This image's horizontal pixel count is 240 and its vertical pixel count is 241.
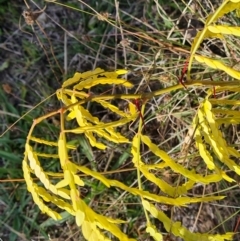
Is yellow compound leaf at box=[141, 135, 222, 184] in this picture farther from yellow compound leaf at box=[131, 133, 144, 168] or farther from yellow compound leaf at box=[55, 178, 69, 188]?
yellow compound leaf at box=[55, 178, 69, 188]

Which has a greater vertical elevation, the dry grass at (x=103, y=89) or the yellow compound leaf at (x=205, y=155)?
the yellow compound leaf at (x=205, y=155)

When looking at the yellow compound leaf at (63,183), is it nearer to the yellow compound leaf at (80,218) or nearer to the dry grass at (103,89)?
the yellow compound leaf at (80,218)

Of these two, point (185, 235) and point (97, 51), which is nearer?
point (185, 235)

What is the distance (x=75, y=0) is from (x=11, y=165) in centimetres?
44

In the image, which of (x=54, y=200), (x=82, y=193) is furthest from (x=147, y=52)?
(x=54, y=200)

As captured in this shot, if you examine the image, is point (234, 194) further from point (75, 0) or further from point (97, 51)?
point (75, 0)

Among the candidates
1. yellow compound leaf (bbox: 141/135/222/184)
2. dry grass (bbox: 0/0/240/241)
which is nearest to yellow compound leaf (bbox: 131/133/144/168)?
yellow compound leaf (bbox: 141/135/222/184)

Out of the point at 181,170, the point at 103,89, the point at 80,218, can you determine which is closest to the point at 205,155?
the point at 181,170

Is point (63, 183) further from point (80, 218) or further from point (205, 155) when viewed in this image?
point (205, 155)

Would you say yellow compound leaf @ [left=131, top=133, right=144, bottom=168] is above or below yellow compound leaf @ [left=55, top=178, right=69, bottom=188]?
below

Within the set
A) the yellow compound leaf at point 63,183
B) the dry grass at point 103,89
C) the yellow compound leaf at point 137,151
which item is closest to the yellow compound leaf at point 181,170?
the yellow compound leaf at point 137,151

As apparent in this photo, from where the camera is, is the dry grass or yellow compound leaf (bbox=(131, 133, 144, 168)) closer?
yellow compound leaf (bbox=(131, 133, 144, 168))

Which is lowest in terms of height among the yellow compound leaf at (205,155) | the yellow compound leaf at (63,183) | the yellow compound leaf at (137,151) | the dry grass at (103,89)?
the dry grass at (103,89)

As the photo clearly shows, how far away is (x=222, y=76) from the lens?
1.31 m
